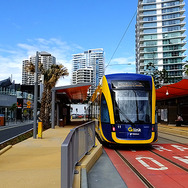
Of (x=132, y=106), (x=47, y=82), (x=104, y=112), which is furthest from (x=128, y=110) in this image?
(x=47, y=82)

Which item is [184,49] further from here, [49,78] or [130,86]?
[130,86]

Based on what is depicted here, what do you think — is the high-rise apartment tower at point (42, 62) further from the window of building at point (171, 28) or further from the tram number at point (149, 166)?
the window of building at point (171, 28)

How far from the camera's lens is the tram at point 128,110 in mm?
10406

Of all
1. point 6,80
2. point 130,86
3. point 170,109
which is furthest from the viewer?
point 6,80

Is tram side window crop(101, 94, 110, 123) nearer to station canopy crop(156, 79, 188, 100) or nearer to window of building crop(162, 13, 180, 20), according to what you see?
station canopy crop(156, 79, 188, 100)

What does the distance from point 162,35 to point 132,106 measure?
91.9 metres

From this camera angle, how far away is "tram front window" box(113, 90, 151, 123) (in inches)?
417

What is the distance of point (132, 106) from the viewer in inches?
423

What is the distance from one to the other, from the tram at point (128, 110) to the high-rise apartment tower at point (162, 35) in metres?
85.3

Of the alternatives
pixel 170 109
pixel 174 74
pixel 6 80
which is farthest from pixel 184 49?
pixel 170 109

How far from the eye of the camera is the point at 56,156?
8.12 metres

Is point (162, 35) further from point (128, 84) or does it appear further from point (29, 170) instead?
point (29, 170)

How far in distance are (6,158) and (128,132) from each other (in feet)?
16.1

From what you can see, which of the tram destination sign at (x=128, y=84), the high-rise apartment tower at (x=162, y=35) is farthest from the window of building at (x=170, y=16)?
the tram destination sign at (x=128, y=84)
